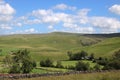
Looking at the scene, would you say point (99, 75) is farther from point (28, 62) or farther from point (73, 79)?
point (28, 62)

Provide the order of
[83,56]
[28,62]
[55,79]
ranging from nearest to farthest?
[55,79] → [28,62] → [83,56]

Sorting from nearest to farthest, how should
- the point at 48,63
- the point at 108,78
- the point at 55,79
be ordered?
the point at 55,79
the point at 108,78
the point at 48,63

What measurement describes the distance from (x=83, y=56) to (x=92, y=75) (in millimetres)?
158573

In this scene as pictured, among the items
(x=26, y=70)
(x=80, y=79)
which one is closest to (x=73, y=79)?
(x=80, y=79)

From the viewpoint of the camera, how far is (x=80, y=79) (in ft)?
80.1

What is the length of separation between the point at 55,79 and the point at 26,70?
94.6 meters

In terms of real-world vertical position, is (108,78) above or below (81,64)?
above

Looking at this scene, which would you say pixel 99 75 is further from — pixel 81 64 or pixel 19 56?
pixel 19 56

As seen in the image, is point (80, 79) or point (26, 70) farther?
point (26, 70)

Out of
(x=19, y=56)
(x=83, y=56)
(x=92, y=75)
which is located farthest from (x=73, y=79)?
(x=83, y=56)

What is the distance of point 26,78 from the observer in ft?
77.8

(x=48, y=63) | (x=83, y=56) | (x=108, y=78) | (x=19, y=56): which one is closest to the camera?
(x=108, y=78)

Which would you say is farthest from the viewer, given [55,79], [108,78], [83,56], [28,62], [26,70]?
[83,56]

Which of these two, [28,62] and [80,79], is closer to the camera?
[80,79]
